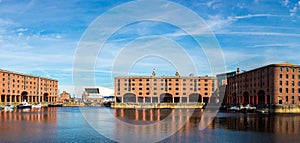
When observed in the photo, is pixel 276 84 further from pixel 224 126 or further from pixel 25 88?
pixel 25 88

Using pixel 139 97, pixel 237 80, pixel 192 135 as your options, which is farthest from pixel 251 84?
pixel 192 135

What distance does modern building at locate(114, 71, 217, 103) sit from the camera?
532ft

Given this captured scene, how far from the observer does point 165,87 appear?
163 m

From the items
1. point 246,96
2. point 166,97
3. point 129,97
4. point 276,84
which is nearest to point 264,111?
point 276,84

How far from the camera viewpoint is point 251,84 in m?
133

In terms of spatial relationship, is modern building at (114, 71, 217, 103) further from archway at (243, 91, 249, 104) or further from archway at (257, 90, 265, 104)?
archway at (257, 90, 265, 104)

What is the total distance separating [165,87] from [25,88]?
2854 inches

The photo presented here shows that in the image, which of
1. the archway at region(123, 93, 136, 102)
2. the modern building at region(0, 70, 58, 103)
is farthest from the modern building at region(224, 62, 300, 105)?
the modern building at region(0, 70, 58, 103)

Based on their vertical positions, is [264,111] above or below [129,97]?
below

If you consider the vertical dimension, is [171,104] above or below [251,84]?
below

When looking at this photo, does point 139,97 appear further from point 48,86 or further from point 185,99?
point 48,86

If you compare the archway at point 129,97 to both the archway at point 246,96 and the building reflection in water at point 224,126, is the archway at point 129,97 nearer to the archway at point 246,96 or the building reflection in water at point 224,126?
the archway at point 246,96

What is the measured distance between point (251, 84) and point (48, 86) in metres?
118

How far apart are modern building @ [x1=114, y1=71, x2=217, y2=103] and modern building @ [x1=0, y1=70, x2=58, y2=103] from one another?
4560 centimetres
